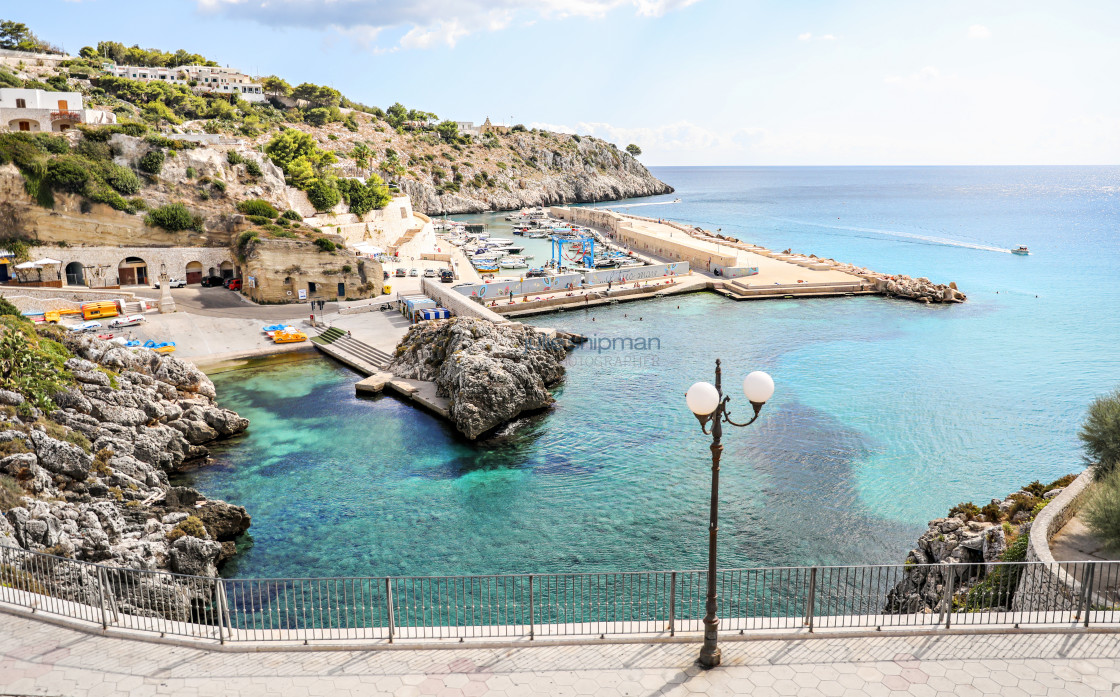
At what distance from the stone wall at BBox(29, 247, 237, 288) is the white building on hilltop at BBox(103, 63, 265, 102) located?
6772 centimetres

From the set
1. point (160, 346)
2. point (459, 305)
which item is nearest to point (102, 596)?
point (160, 346)

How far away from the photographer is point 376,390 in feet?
104

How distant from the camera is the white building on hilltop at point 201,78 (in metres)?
101

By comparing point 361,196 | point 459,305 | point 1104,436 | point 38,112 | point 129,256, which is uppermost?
point 38,112

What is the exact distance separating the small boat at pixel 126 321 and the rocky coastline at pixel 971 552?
37.0m

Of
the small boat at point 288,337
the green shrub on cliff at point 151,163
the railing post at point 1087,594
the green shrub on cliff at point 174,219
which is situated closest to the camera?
the railing post at point 1087,594

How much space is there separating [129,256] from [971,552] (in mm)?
46760

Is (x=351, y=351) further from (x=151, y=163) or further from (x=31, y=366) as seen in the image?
(x=151, y=163)

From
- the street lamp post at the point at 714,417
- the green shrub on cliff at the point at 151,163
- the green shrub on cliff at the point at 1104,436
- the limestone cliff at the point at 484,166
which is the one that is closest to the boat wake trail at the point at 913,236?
the limestone cliff at the point at 484,166

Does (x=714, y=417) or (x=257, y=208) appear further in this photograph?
(x=257, y=208)

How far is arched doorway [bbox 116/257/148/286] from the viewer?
44.3 m

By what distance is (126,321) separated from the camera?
3694 centimetres

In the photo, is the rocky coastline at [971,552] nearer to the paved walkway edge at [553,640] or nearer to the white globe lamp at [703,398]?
the paved walkway edge at [553,640]

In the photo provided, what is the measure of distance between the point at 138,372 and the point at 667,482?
2058 cm
